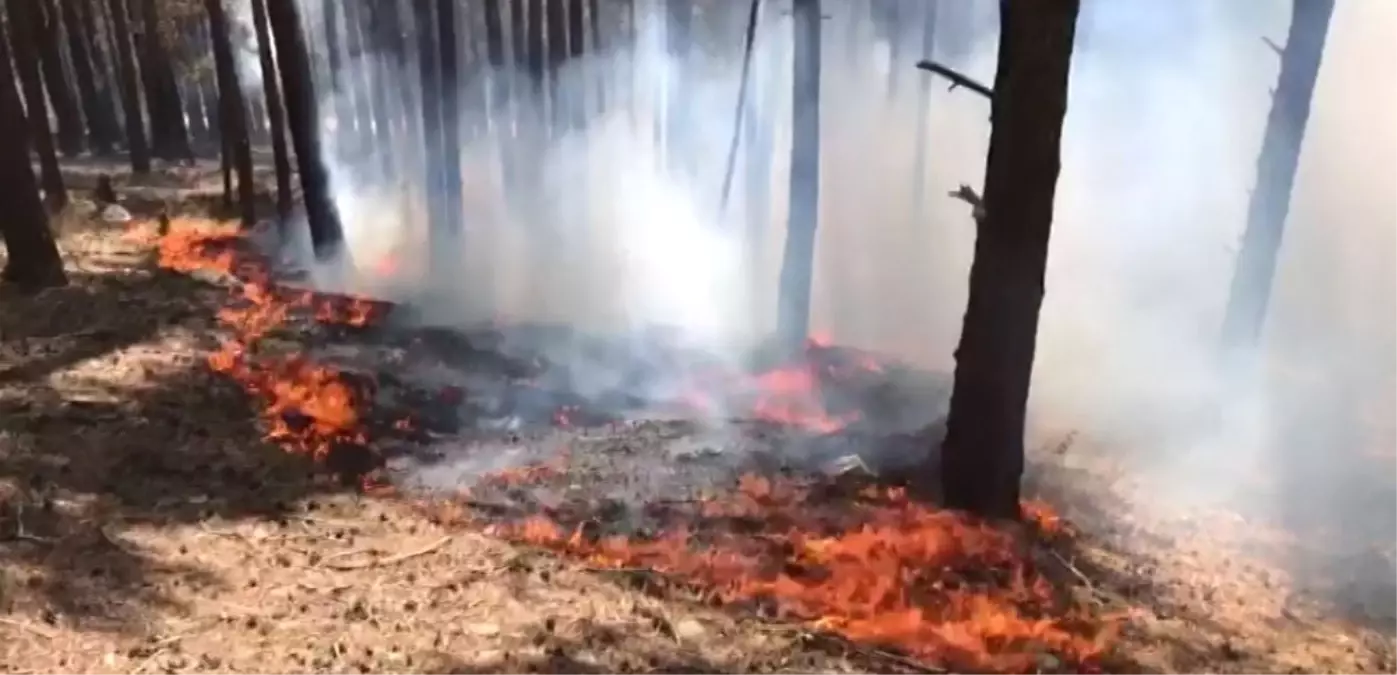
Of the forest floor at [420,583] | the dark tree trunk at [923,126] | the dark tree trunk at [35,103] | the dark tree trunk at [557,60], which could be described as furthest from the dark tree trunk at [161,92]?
the dark tree trunk at [923,126]

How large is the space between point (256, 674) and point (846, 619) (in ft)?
9.61

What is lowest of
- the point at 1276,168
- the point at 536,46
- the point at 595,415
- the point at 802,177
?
the point at 595,415

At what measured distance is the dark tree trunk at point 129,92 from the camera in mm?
24062

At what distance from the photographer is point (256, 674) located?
4.67m

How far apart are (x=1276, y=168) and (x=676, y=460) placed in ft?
30.2

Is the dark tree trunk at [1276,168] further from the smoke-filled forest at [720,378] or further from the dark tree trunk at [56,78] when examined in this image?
the dark tree trunk at [56,78]

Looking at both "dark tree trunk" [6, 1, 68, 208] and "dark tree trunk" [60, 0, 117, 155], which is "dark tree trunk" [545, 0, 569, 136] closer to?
"dark tree trunk" [6, 1, 68, 208]

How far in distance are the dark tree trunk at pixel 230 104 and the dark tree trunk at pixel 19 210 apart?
6.54 m

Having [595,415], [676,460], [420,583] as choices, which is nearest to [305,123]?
[595,415]

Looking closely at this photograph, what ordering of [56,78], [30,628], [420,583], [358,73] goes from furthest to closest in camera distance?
1. [358,73]
2. [56,78]
3. [420,583]
4. [30,628]

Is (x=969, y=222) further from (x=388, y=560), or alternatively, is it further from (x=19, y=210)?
(x=388, y=560)

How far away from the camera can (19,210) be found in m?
10.6

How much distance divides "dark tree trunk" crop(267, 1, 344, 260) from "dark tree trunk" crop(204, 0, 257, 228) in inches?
85.8

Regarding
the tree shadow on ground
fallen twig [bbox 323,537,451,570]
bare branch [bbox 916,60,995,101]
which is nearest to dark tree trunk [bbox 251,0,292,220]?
the tree shadow on ground
